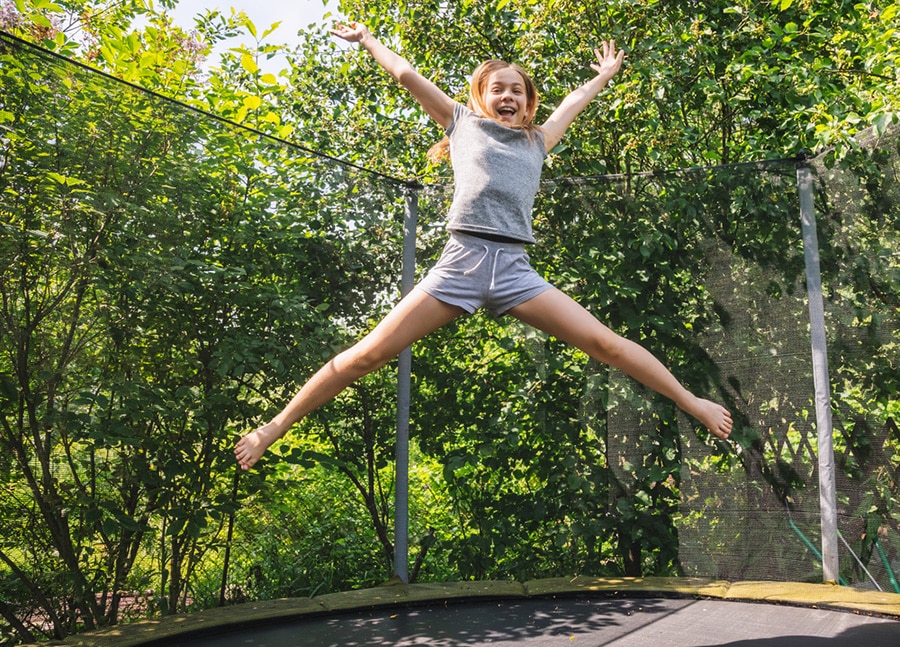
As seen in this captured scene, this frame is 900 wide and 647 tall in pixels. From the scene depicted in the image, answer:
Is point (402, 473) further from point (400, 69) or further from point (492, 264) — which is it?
point (400, 69)

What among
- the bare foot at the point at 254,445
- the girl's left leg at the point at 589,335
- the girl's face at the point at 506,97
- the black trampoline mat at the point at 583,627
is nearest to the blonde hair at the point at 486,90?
the girl's face at the point at 506,97

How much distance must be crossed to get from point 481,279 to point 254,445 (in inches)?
25.1

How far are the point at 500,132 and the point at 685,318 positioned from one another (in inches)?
40.3

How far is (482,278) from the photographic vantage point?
175 cm

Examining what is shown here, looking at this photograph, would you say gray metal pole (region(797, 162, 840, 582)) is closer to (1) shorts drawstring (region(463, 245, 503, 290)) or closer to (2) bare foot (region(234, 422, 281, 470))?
(1) shorts drawstring (region(463, 245, 503, 290))

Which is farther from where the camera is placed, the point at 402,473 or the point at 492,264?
the point at 402,473

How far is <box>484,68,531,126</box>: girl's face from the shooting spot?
1875 millimetres

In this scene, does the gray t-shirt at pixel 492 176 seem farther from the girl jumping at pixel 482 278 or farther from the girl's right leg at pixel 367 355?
the girl's right leg at pixel 367 355

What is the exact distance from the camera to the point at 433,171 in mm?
3393

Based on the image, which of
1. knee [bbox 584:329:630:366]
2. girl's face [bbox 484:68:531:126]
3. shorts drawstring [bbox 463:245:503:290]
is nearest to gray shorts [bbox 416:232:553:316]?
shorts drawstring [bbox 463:245:503:290]

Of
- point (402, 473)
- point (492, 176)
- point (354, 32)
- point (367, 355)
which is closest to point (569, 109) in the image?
point (492, 176)

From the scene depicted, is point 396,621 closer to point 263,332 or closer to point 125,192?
point 263,332

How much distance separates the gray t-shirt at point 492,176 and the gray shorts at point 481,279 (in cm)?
4

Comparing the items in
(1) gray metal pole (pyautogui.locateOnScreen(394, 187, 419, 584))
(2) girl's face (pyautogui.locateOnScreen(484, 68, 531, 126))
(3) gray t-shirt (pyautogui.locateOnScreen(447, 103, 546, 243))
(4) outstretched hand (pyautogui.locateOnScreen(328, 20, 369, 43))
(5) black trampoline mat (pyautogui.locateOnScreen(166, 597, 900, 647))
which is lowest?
(5) black trampoline mat (pyautogui.locateOnScreen(166, 597, 900, 647))
